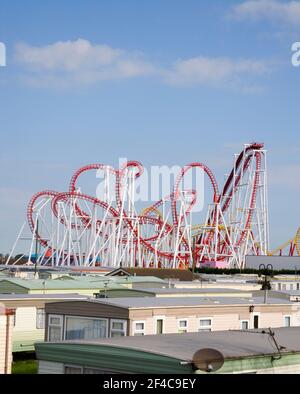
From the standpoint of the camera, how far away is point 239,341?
11500 mm

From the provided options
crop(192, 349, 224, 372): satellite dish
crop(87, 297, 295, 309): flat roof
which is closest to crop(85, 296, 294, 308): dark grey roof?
crop(87, 297, 295, 309): flat roof

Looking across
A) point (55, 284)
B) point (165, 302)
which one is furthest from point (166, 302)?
point (55, 284)

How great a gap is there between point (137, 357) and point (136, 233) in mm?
48137

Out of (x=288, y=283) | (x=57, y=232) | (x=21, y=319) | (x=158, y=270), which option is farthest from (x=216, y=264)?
(x=21, y=319)

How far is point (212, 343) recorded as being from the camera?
11164 millimetres

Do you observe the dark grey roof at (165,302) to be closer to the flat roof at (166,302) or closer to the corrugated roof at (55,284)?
the flat roof at (166,302)

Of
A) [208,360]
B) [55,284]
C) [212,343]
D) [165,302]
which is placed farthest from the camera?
[55,284]

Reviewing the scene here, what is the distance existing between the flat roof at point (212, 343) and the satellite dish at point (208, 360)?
6.6 inches

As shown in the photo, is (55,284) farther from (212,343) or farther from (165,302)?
(212,343)

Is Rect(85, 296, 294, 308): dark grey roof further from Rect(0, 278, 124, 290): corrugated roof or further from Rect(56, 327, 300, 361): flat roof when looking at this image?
Rect(0, 278, 124, 290): corrugated roof

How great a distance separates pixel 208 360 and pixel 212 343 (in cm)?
176

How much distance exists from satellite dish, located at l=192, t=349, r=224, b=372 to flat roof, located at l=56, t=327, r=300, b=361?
168 millimetres

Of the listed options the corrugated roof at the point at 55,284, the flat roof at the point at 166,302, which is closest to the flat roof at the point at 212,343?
the flat roof at the point at 166,302
